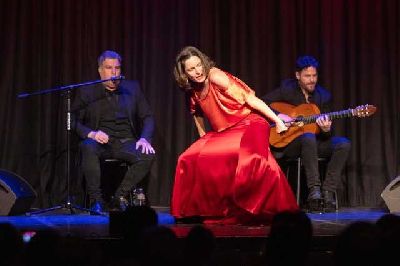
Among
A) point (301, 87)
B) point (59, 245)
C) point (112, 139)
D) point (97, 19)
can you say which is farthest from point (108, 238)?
point (97, 19)

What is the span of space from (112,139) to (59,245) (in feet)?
16.1

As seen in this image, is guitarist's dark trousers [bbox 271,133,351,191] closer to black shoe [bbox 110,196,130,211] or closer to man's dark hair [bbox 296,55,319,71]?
man's dark hair [bbox 296,55,319,71]

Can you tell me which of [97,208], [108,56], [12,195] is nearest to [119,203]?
[97,208]

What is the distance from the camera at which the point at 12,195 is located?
665 cm

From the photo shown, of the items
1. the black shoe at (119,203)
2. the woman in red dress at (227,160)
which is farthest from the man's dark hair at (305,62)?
the black shoe at (119,203)

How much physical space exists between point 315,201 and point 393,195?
74cm

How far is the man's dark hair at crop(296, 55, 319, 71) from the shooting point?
A: 718 centimetres

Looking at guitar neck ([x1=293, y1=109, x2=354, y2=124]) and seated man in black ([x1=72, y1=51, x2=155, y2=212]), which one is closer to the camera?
guitar neck ([x1=293, y1=109, x2=354, y2=124])

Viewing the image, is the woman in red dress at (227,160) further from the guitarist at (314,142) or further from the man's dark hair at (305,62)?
the man's dark hair at (305,62)

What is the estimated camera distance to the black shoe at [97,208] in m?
6.60

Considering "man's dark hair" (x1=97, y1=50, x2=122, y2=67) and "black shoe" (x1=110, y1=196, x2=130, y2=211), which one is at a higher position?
"man's dark hair" (x1=97, y1=50, x2=122, y2=67)

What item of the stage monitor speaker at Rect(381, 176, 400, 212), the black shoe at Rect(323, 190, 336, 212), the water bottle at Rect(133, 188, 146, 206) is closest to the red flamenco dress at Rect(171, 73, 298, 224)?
the water bottle at Rect(133, 188, 146, 206)

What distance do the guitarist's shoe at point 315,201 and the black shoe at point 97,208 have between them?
1909 mm

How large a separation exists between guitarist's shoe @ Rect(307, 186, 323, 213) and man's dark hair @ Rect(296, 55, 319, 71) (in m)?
1.22
